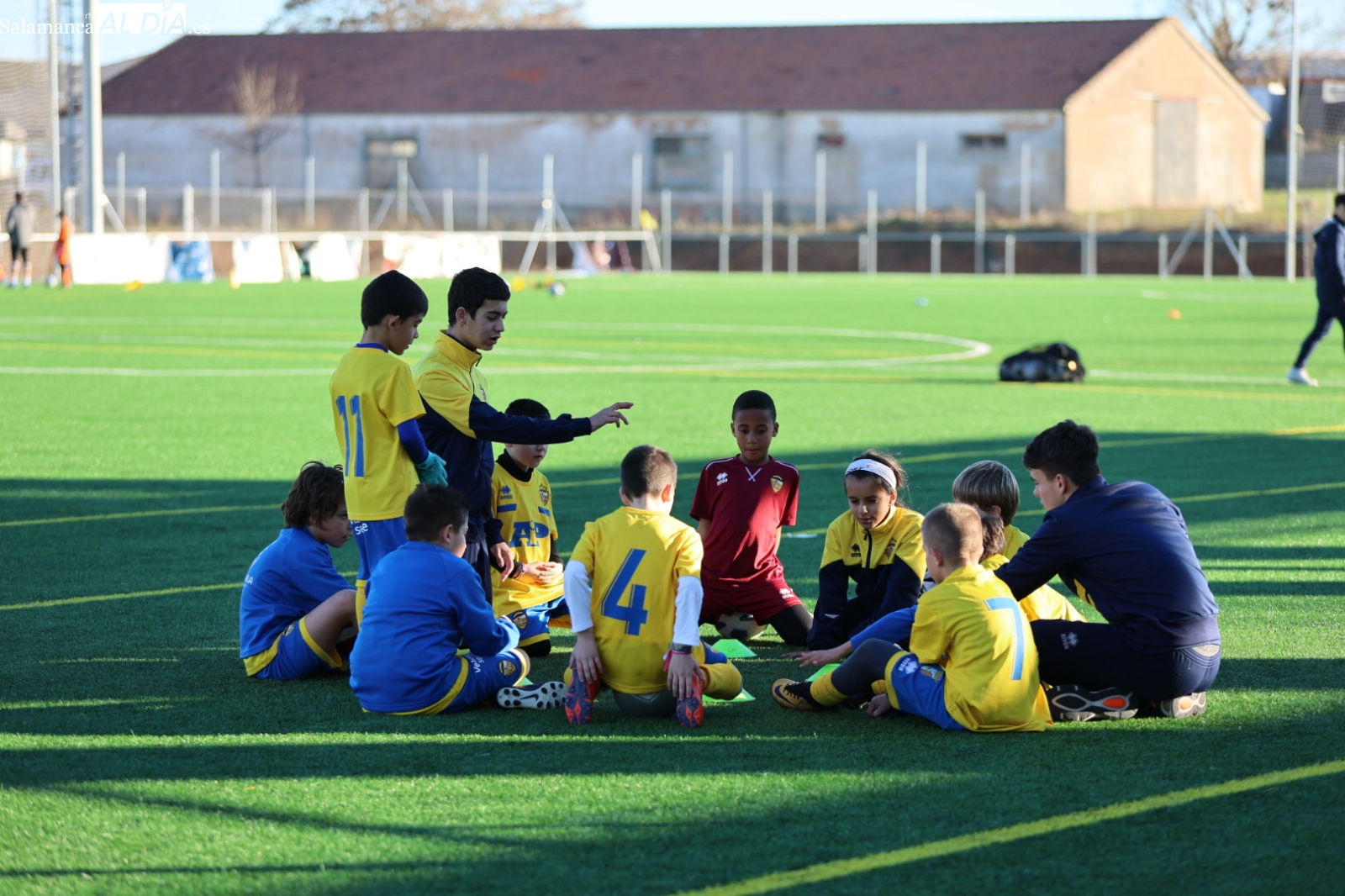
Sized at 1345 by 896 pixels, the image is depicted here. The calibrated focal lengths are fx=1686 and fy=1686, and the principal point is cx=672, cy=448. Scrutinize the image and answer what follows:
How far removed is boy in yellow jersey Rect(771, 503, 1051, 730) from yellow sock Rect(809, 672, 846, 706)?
8.5 inches

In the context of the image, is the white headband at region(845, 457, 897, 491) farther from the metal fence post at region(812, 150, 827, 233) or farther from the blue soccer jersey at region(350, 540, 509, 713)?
the metal fence post at region(812, 150, 827, 233)

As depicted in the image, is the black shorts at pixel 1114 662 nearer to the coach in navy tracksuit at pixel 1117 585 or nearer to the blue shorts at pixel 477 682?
the coach in navy tracksuit at pixel 1117 585

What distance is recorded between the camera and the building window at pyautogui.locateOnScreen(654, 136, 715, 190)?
66.8 metres

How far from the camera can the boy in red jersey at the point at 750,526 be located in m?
7.40

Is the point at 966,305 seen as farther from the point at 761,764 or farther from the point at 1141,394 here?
the point at 761,764

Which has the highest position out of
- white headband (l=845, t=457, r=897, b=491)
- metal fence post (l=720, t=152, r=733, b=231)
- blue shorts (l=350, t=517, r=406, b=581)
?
metal fence post (l=720, t=152, r=733, b=231)

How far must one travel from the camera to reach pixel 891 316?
1265 inches

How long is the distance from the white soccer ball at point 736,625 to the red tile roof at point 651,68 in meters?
58.6

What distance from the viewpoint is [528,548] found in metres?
7.60

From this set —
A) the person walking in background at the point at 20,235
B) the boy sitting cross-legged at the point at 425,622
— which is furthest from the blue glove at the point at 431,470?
the person walking in background at the point at 20,235

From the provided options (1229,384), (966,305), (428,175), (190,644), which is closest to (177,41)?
(428,175)

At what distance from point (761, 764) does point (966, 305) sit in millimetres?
32009

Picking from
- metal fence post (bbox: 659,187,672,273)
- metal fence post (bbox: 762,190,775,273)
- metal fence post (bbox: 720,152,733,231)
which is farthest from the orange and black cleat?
metal fence post (bbox: 720,152,733,231)

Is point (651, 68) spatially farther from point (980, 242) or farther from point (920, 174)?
point (980, 242)
